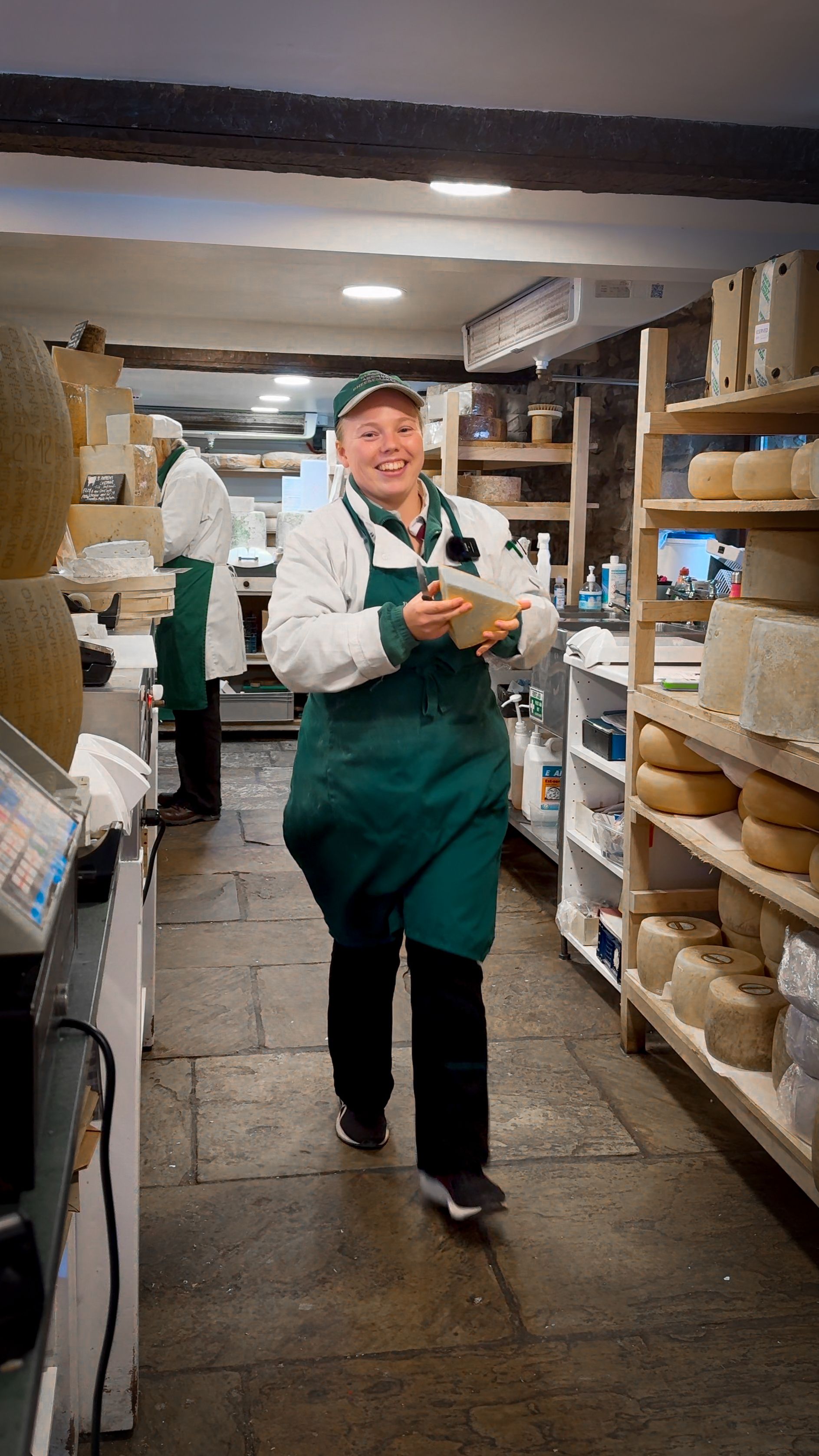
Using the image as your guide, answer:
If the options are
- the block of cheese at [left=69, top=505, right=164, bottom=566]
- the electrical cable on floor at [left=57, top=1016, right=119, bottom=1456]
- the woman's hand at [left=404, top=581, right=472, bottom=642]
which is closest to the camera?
the electrical cable on floor at [left=57, top=1016, right=119, bottom=1456]

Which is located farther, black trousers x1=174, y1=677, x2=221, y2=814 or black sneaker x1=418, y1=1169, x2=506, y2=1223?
black trousers x1=174, y1=677, x2=221, y2=814

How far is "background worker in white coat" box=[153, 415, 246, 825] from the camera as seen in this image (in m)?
5.08

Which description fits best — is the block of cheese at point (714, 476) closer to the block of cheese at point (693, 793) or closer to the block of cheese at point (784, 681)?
the block of cheese at point (784, 681)

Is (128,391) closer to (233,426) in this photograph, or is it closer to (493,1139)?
(493,1139)

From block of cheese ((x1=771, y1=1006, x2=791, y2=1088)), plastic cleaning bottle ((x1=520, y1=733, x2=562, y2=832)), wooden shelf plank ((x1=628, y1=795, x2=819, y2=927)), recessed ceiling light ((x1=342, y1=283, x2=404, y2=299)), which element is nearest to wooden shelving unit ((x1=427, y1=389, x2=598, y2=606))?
recessed ceiling light ((x1=342, y1=283, x2=404, y2=299))

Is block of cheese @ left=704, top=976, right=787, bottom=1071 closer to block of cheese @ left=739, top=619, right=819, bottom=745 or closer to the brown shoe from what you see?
block of cheese @ left=739, top=619, right=819, bottom=745

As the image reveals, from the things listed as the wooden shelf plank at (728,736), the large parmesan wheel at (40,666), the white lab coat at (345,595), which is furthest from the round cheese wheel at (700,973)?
the large parmesan wheel at (40,666)

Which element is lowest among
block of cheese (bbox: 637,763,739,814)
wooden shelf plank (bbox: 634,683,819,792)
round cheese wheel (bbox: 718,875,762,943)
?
round cheese wheel (bbox: 718,875,762,943)

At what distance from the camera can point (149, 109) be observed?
2594 mm

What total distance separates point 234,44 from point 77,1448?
251cm

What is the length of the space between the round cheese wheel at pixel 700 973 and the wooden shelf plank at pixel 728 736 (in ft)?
1.49

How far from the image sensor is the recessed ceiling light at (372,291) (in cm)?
502

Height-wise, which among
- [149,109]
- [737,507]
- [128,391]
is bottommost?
[737,507]

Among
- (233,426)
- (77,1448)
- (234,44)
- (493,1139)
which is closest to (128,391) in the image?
(234,44)
